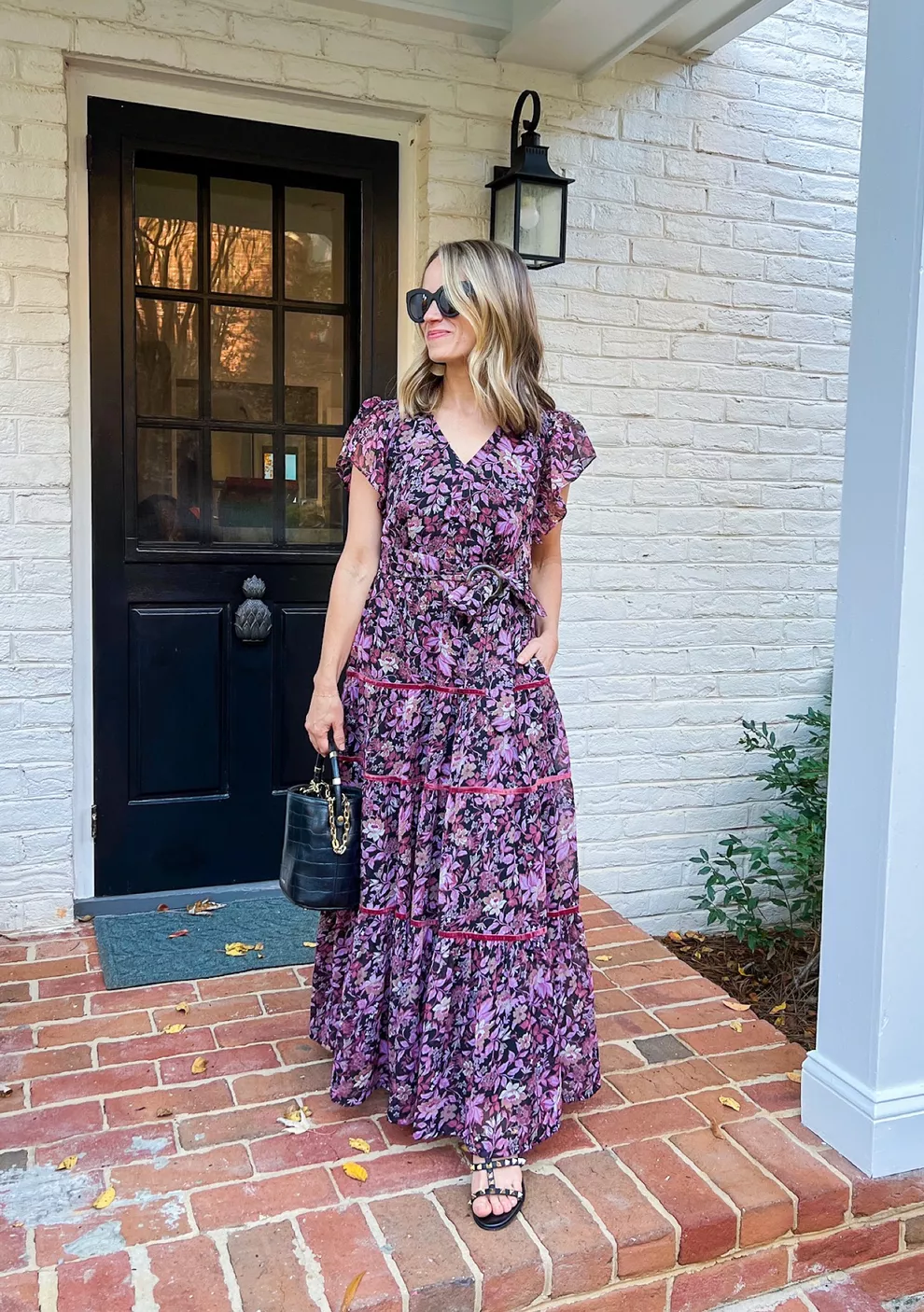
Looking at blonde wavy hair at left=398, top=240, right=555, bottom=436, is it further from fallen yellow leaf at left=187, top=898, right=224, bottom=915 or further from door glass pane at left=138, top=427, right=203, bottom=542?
fallen yellow leaf at left=187, top=898, right=224, bottom=915

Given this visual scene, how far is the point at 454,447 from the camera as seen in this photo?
2006 mm

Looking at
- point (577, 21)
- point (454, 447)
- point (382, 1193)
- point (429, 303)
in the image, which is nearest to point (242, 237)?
point (577, 21)

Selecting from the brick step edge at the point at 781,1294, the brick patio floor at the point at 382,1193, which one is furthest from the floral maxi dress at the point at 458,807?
the brick step edge at the point at 781,1294

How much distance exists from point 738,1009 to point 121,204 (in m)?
2.79

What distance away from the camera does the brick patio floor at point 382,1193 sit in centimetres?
173

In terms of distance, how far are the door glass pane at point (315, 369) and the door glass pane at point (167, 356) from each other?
291 millimetres

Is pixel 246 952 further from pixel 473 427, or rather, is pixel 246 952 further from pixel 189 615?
pixel 473 427

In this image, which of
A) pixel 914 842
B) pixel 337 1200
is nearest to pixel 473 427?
pixel 914 842

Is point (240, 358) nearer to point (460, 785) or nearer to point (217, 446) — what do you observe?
point (217, 446)

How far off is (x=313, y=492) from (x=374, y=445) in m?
1.39

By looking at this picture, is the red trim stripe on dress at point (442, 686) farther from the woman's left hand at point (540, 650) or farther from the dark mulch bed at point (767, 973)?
the dark mulch bed at point (767, 973)

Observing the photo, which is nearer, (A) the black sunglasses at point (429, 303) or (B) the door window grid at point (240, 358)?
(A) the black sunglasses at point (429, 303)

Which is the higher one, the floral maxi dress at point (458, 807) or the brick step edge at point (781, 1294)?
the floral maxi dress at point (458, 807)

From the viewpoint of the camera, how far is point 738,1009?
274 cm
